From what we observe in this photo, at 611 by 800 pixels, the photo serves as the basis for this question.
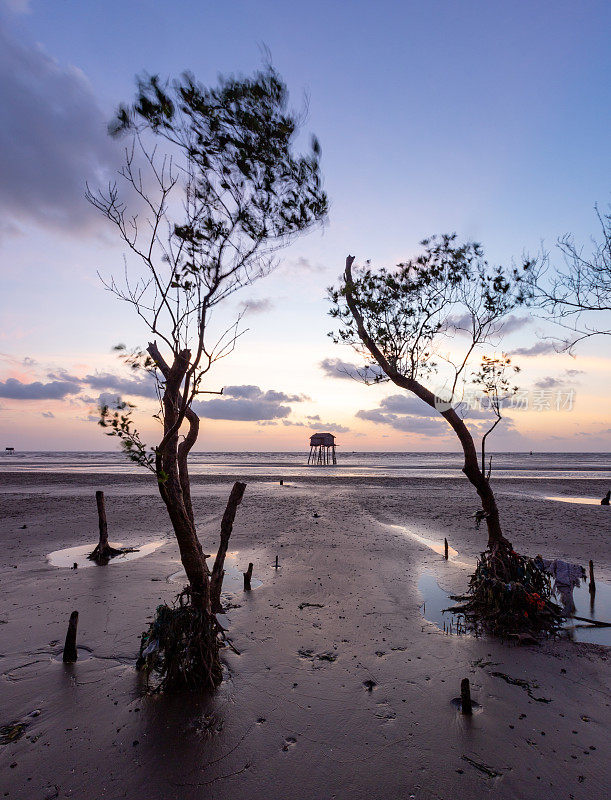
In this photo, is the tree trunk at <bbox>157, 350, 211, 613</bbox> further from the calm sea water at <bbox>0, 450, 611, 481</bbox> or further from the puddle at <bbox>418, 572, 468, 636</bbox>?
the calm sea water at <bbox>0, 450, 611, 481</bbox>

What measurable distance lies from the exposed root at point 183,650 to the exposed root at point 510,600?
609 centimetres

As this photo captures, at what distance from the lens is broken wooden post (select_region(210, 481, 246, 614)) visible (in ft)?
28.9

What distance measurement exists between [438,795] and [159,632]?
15.4 ft

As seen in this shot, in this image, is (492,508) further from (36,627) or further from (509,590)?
(36,627)

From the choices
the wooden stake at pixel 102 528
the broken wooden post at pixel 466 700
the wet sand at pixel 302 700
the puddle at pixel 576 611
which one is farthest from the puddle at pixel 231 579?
the broken wooden post at pixel 466 700

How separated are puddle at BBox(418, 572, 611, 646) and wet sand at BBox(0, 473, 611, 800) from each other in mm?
403

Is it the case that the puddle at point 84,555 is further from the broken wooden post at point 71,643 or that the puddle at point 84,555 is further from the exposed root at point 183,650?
the exposed root at point 183,650

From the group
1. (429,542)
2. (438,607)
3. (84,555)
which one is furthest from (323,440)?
(438,607)

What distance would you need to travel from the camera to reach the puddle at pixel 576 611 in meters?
9.34

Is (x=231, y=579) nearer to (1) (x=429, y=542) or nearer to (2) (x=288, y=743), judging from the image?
(2) (x=288, y=743)

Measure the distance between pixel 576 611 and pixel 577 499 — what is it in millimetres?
25074

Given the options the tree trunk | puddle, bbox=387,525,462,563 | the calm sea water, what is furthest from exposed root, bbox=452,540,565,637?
the calm sea water

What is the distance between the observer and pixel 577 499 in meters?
31.6

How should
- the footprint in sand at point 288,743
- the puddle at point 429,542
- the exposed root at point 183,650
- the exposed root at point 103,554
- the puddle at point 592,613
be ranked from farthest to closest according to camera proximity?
the puddle at point 429,542 < the exposed root at point 103,554 < the puddle at point 592,613 < the exposed root at point 183,650 < the footprint in sand at point 288,743
